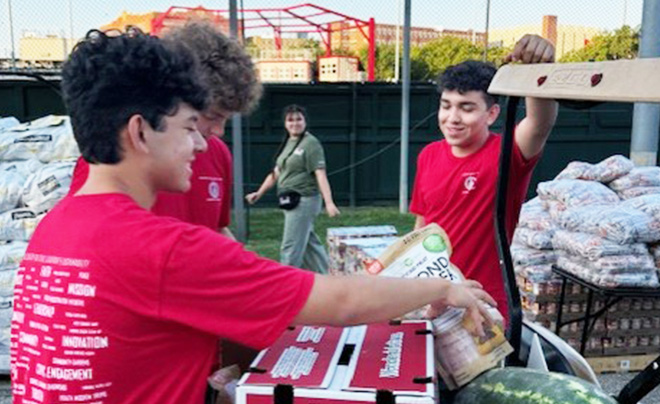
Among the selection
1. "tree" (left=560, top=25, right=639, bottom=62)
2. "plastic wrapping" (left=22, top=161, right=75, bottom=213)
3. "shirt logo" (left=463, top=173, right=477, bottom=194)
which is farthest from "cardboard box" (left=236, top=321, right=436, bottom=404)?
"tree" (left=560, top=25, right=639, bottom=62)

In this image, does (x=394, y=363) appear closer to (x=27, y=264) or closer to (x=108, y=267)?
(x=108, y=267)

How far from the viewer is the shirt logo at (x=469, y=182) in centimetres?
290

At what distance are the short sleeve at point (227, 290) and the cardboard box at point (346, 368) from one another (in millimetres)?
161

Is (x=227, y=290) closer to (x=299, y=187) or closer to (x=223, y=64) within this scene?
(x=223, y=64)

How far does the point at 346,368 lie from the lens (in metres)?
1.58

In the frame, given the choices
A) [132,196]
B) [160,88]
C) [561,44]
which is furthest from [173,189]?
[561,44]

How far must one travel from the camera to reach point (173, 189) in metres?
1.52

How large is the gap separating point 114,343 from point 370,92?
34.1 feet

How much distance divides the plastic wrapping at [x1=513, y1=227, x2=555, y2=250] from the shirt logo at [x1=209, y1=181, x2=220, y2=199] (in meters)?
2.99

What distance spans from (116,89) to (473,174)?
6.13ft

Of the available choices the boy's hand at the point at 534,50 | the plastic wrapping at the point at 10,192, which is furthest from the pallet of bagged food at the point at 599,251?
the plastic wrapping at the point at 10,192

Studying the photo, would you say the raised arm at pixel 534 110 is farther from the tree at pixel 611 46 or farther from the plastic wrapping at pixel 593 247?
the tree at pixel 611 46

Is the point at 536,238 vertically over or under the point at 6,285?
over

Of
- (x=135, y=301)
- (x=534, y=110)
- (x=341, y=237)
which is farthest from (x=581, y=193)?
(x=135, y=301)
